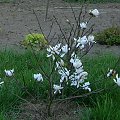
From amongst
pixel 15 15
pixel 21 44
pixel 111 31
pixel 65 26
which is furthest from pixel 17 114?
pixel 15 15

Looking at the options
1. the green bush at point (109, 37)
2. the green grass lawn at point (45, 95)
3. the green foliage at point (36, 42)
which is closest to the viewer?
the green grass lawn at point (45, 95)

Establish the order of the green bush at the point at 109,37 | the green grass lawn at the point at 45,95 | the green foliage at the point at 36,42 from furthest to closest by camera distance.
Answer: the green bush at the point at 109,37, the green foliage at the point at 36,42, the green grass lawn at the point at 45,95

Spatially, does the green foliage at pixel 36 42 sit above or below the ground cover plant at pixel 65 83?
below

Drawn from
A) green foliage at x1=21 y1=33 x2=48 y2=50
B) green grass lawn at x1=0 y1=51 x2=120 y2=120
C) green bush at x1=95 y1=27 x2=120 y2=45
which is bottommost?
green bush at x1=95 y1=27 x2=120 y2=45

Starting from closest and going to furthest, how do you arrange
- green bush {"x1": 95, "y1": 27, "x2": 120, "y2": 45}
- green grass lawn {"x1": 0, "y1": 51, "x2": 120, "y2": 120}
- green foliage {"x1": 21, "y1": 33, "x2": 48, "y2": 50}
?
green grass lawn {"x1": 0, "y1": 51, "x2": 120, "y2": 120} → green foliage {"x1": 21, "y1": 33, "x2": 48, "y2": 50} → green bush {"x1": 95, "y1": 27, "x2": 120, "y2": 45}

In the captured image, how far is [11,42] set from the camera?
8.75 m

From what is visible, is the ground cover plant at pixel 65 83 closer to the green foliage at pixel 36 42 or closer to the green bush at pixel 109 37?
the green foliage at pixel 36 42

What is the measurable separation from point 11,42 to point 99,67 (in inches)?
117

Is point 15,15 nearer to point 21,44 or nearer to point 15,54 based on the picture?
point 21,44

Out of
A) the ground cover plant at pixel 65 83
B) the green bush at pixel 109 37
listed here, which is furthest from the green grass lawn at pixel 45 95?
the green bush at pixel 109 37

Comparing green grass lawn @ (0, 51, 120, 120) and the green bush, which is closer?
green grass lawn @ (0, 51, 120, 120)

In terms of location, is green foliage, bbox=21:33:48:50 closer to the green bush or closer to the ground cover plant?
the green bush

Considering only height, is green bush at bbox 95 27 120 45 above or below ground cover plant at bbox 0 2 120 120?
below

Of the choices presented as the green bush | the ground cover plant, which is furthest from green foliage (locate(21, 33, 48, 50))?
the ground cover plant
